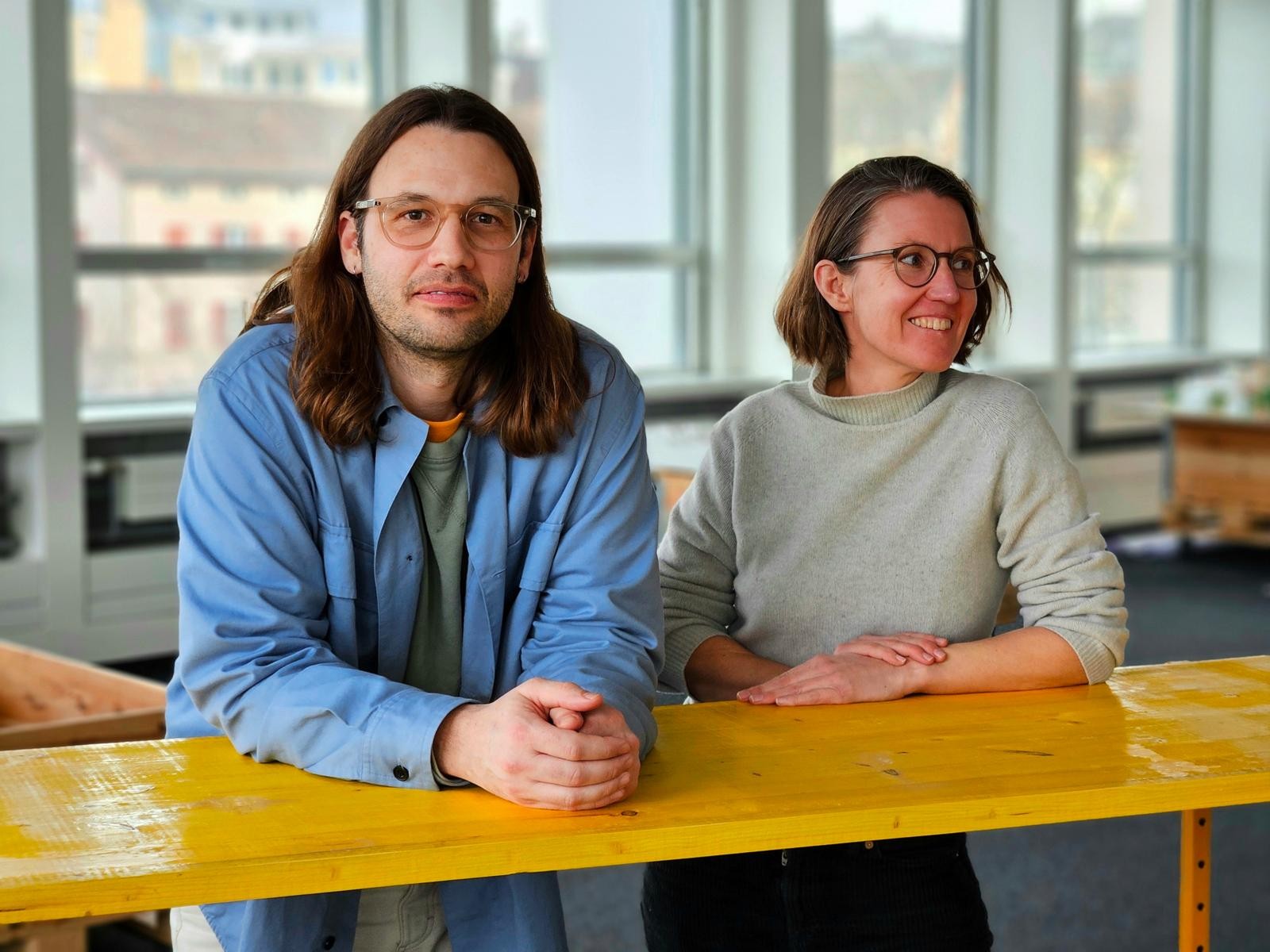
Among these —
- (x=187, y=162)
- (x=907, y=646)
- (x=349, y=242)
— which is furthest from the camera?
(x=187, y=162)

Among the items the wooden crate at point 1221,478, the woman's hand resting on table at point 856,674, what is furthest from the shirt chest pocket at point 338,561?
the wooden crate at point 1221,478

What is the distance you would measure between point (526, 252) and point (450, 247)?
0.15 metres

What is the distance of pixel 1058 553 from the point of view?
177 cm

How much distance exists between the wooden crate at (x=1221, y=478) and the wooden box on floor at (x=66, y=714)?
5.49 metres

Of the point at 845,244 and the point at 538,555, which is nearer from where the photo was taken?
the point at 538,555

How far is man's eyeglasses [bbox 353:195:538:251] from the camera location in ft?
5.22

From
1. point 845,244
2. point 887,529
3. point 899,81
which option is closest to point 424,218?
point 845,244

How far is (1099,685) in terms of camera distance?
181 cm


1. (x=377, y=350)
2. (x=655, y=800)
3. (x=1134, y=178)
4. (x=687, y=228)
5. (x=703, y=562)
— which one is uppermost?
(x=1134, y=178)

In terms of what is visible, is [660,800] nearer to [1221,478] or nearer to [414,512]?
[414,512]

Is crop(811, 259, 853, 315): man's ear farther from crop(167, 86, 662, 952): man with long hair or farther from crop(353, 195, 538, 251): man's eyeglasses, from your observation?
crop(353, 195, 538, 251): man's eyeglasses

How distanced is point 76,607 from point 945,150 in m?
5.09

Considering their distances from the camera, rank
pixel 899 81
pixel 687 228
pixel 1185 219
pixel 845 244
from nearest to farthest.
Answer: pixel 845 244 < pixel 687 228 < pixel 899 81 < pixel 1185 219

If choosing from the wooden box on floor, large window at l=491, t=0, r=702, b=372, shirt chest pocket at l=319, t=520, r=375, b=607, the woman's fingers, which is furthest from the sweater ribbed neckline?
large window at l=491, t=0, r=702, b=372
